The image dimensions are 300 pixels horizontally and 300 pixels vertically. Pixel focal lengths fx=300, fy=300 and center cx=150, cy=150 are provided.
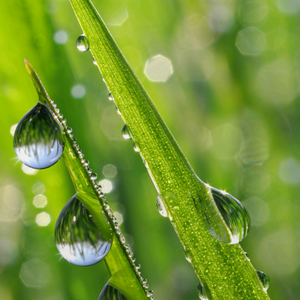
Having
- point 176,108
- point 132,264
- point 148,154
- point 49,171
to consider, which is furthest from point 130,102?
point 176,108

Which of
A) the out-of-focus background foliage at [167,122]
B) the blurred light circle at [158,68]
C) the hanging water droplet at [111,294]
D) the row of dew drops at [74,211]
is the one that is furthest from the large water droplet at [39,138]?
the blurred light circle at [158,68]

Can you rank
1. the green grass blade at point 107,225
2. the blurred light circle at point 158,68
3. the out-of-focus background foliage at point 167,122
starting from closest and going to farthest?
1. the green grass blade at point 107,225
2. the out-of-focus background foliage at point 167,122
3. the blurred light circle at point 158,68

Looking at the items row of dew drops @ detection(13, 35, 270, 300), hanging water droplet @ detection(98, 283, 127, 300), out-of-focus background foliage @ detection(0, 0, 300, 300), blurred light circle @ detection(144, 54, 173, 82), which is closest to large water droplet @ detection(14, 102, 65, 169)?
row of dew drops @ detection(13, 35, 270, 300)

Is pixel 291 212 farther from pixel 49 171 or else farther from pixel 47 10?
pixel 47 10

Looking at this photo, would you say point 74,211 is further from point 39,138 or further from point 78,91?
point 78,91

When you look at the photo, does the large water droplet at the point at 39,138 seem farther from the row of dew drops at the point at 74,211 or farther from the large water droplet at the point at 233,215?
the large water droplet at the point at 233,215

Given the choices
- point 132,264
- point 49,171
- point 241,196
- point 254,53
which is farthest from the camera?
point 254,53

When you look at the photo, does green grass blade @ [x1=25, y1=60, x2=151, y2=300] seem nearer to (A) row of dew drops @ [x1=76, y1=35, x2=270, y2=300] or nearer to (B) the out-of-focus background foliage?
(A) row of dew drops @ [x1=76, y1=35, x2=270, y2=300]
